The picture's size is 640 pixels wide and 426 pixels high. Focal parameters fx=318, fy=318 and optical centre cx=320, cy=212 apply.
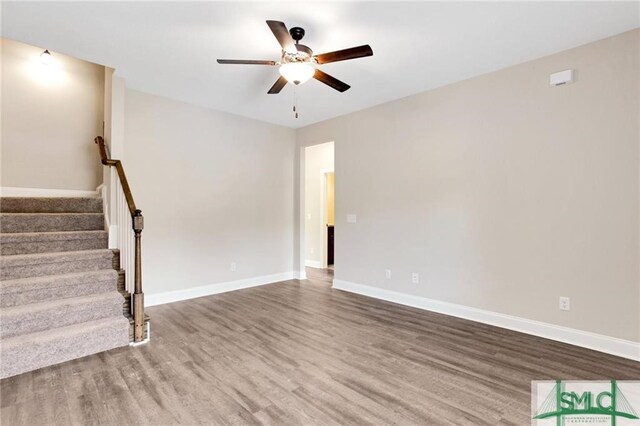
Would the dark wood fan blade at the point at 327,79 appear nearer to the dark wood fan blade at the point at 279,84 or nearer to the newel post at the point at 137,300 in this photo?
the dark wood fan blade at the point at 279,84

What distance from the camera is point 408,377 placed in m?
2.40

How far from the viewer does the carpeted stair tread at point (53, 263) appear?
2908 millimetres

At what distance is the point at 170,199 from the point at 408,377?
366 centimetres

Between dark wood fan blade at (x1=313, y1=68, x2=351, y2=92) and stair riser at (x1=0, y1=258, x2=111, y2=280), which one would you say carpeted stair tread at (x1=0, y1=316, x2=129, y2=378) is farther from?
dark wood fan blade at (x1=313, y1=68, x2=351, y2=92)

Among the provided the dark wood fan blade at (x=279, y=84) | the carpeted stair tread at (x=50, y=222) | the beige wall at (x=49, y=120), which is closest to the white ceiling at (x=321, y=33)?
the dark wood fan blade at (x=279, y=84)

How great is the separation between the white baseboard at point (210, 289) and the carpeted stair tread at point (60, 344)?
1268 millimetres

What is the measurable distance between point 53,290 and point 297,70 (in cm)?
298

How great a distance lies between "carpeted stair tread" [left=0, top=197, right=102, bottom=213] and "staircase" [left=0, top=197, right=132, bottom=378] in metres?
0.01

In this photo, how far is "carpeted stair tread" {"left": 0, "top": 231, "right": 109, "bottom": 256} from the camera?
3.12 m

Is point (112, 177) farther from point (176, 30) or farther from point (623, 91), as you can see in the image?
point (623, 91)

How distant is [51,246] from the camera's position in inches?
131

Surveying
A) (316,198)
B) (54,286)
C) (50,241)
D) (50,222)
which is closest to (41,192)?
(50,222)
